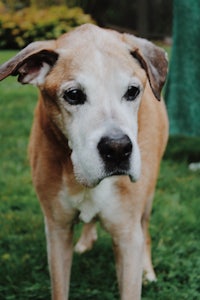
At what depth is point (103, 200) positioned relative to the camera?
3.17 m

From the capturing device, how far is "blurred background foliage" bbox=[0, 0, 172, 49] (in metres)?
14.8

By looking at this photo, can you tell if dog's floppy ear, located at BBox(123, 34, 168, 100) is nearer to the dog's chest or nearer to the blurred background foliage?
the dog's chest

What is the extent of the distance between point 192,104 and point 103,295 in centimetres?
251

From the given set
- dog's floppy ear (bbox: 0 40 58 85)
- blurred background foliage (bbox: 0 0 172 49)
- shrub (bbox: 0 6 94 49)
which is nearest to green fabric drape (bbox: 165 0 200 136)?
dog's floppy ear (bbox: 0 40 58 85)

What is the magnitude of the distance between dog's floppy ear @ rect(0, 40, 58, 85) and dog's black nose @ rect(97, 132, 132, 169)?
545 mm

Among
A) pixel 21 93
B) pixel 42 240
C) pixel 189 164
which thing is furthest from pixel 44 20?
pixel 42 240

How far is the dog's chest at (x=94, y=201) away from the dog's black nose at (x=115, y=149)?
1.30 feet

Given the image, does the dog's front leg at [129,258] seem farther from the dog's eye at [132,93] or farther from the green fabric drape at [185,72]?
the green fabric drape at [185,72]

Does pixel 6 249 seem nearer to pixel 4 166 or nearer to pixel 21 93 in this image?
pixel 4 166

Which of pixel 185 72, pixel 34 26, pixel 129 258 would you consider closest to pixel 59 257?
pixel 129 258

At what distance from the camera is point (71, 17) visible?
49.6ft

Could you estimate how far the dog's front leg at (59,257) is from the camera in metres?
3.39

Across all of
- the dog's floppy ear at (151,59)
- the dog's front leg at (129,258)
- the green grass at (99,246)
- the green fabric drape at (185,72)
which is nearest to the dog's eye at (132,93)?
the dog's floppy ear at (151,59)

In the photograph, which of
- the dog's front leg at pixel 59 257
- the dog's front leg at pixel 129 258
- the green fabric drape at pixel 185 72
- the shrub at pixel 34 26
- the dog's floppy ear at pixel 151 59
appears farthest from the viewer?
the shrub at pixel 34 26
